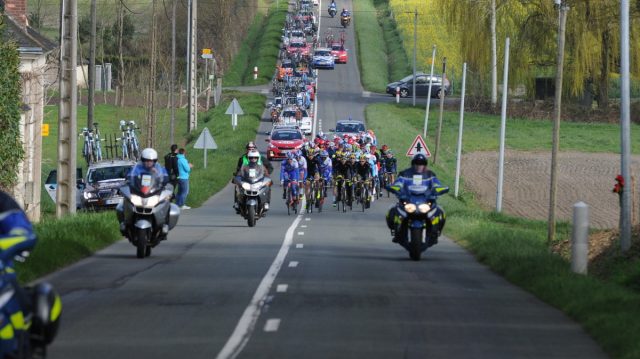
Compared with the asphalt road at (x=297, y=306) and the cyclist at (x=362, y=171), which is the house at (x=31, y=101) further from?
the asphalt road at (x=297, y=306)

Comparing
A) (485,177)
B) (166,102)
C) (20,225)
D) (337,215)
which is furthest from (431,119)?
(20,225)

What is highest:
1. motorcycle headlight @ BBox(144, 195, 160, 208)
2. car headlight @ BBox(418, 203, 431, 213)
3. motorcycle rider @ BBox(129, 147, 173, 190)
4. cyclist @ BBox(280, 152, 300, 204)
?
motorcycle rider @ BBox(129, 147, 173, 190)

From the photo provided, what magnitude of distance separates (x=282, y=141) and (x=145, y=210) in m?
41.3

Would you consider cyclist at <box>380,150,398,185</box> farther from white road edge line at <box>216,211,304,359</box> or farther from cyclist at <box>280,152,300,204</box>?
white road edge line at <box>216,211,304,359</box>

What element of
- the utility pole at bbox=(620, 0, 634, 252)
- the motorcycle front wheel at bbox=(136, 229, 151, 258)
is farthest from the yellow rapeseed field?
the motorcycle front wheel at bbox=(136, 229, 151, 258)

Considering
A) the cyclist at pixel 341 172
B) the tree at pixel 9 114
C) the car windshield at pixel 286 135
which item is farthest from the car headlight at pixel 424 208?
the car windshield at pixel 286 135

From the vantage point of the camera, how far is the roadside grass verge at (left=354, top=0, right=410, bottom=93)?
11275cm

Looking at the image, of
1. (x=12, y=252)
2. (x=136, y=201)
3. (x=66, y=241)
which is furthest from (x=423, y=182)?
(x=12, y=252)

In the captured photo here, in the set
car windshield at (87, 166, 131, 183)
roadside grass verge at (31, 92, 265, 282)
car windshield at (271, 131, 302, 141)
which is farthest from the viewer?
car windshield at (271, 131, 302, 141)

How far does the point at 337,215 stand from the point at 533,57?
40.7 meters

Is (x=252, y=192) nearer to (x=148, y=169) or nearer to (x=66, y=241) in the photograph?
(x=148, y=169)

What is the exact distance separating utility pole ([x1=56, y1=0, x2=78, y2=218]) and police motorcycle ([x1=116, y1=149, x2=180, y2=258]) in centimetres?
529

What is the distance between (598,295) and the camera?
16328 mm

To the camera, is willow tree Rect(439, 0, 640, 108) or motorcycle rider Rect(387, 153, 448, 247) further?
willow tree Rect(439, 0, 640, 108)
